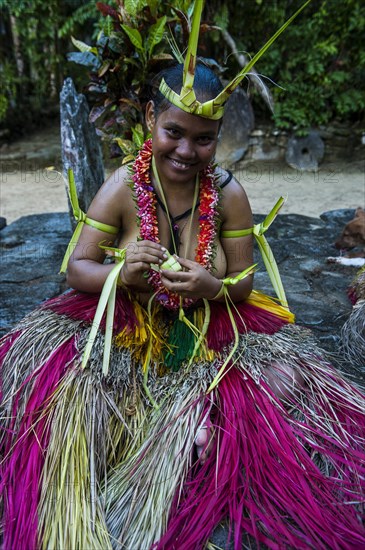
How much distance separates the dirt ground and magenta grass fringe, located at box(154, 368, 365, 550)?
420 centimetres

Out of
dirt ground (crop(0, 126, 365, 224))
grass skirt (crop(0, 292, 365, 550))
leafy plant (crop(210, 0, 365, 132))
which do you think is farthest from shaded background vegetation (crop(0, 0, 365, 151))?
grass skirt (crop(0, 292, 365, 550))

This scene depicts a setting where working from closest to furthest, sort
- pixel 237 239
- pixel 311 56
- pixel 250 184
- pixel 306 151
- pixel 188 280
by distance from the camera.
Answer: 1. pixel 188 280
2. pixel 237 239
3. pixel 250 184
4. pixel 311 56
5. pixel 306 151

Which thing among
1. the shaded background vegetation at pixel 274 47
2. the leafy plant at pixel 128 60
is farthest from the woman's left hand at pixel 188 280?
the shaded background vegetation at pixel 274 47

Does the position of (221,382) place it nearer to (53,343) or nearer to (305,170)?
(53,343)

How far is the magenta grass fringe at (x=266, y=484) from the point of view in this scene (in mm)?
1159

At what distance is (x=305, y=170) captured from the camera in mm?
7477

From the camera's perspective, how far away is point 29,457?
1.29m

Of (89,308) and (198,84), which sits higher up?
(198,84)

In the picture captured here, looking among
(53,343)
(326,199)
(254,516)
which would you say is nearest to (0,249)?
(53,343)

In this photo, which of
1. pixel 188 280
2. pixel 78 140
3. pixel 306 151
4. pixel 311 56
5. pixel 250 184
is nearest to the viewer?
pixel 188 280

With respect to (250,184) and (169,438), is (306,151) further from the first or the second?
(169,438)

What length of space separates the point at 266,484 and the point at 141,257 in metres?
0.67

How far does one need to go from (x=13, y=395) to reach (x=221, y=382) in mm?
597

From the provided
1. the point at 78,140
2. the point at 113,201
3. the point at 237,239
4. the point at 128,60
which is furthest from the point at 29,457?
the point at 78,140
